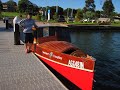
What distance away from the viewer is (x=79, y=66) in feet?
37.7

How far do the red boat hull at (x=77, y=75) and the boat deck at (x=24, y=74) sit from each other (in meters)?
0.91

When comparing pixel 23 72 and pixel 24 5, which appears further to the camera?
pixel 24 5

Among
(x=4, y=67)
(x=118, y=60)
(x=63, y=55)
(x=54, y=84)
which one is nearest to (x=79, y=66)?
(x=63, y=55)

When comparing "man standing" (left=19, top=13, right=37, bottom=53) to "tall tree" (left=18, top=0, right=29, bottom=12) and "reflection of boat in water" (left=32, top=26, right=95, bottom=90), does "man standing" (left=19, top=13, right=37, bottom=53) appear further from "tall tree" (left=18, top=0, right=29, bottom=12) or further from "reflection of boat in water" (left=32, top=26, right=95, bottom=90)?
"tall tree" (left=18, top=0, right=29, bottom=12)

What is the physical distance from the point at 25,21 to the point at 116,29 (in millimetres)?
57082

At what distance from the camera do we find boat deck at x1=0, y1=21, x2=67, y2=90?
31.0 feet

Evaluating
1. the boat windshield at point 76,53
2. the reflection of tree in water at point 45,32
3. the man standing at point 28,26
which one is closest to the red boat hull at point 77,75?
the boat windshield at point 76,53

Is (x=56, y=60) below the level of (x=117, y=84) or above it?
above

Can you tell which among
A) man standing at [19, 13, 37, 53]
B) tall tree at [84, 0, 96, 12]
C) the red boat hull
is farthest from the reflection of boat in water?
tall tree at [84, 0, 96, 12]

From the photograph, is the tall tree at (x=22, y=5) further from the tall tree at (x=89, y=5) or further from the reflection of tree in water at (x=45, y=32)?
the reflection of tree in water at (x=45, y=32)

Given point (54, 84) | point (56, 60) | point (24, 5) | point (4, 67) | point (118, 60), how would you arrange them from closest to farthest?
point (54, 84)
point (4, 67)
point (56, 60)
point (118, 60)
point (24, 5)

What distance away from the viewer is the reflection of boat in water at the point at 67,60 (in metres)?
11.2

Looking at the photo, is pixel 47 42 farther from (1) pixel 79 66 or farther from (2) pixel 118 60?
(2) pixel 118 60

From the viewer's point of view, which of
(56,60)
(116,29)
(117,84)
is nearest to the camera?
(56,60)
